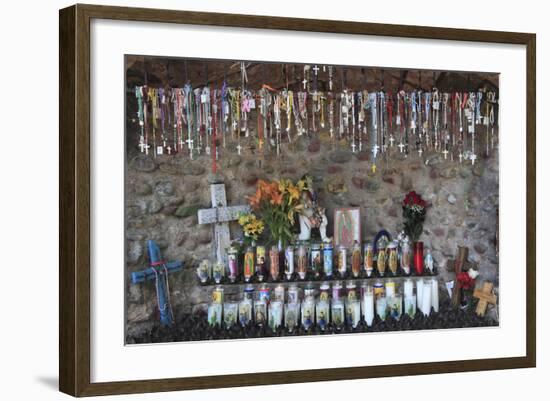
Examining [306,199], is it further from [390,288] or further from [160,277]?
[160,277]

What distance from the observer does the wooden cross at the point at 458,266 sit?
601 cm

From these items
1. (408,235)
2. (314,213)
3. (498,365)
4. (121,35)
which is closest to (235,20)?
(121,35)

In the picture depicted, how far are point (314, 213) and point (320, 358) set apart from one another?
36.0 inches

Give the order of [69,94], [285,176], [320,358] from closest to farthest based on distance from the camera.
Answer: [69,94]
[320,358]
[285,176]

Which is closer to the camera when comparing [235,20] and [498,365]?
[235,20]

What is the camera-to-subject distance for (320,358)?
5.39m

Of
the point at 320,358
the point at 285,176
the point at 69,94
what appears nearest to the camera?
the point at 69,94

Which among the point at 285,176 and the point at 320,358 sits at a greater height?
the point at 285,176

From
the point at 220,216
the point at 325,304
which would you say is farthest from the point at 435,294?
the point at 220,216

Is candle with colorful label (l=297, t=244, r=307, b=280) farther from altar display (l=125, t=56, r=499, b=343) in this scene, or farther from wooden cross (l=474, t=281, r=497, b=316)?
wooden cross (l=474, t=281, r=497, b=316)

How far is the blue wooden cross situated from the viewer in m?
5.30

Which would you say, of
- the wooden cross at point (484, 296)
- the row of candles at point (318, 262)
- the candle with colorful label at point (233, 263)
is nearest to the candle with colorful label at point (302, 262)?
the row of candles at point (318, 262)

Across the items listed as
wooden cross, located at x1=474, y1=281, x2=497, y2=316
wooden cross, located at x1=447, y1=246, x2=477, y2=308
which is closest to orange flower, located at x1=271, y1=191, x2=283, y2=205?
wooden cross, located at x1=447, y1=246, x2=477, y2=308

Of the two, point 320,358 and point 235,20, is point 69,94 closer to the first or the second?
point 235,20
